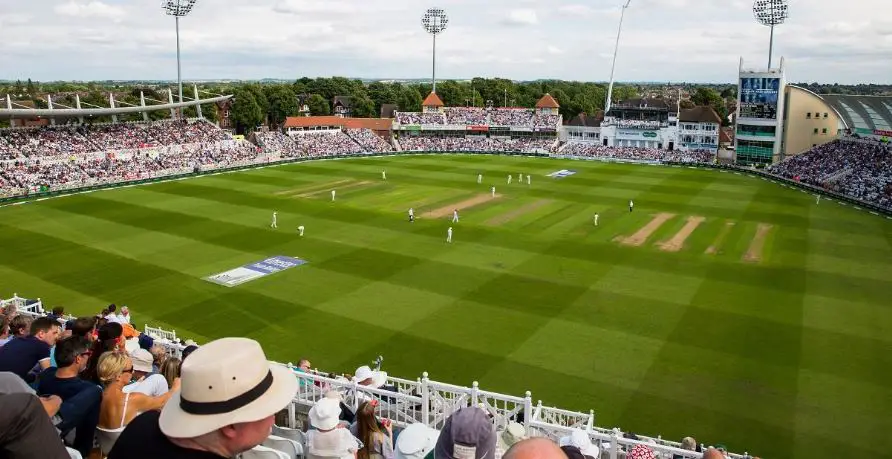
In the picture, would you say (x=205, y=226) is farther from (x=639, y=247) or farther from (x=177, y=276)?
(x=639, y=247)

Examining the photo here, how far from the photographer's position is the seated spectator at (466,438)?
3.20 m

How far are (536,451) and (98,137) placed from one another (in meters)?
56.7

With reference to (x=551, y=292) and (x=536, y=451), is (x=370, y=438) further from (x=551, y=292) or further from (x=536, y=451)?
(x=551, y=292)

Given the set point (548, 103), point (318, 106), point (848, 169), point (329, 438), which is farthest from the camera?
point (318, 106)

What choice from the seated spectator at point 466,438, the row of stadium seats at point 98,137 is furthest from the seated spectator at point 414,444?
the row of stadium seats at point 98,137

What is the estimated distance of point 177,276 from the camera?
23.3 m

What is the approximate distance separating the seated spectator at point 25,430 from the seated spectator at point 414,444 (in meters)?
2.53

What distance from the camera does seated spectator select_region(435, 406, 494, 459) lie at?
3199mm

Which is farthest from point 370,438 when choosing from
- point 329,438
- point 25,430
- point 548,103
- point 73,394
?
point 548,103

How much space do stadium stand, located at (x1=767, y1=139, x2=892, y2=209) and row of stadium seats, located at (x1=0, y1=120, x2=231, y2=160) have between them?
49386mm

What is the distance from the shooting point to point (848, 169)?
151 ft

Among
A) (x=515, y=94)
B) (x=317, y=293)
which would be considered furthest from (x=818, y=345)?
(x=515, y=94)

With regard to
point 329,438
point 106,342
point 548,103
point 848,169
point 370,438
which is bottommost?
point 370,438

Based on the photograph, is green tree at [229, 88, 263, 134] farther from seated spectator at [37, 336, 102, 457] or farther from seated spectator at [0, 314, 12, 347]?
seated spectator at [37, 336, 102, 457]
